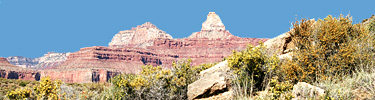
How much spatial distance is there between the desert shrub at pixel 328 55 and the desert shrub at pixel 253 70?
74cm

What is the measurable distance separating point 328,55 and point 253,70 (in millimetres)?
2662

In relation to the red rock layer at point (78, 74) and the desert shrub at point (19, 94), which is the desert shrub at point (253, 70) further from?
the red rock layer at point (78, 74)

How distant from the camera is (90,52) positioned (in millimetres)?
187250

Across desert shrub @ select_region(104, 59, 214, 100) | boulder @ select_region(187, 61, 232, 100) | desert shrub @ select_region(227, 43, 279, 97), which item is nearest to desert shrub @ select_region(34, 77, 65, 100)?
desert shrub @ select_region(104, 59, 214, 100)

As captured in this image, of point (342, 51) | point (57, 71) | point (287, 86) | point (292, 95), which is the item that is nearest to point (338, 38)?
point (342, 51)

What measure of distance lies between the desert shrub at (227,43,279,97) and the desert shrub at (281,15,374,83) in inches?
29.1

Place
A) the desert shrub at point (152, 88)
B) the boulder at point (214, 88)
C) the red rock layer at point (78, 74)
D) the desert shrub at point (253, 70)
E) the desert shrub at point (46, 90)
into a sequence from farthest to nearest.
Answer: the red rock layer at point (78, 74)
the boulder at point (214, 88)
the desert shrub at point (152, 88)
the desert shrub at point (46, 90)
the desert shrub at point (253, 70)

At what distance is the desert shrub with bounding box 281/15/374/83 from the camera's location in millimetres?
9539

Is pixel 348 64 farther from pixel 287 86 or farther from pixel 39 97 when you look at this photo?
pixel 39 97

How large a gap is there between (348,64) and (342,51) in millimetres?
482

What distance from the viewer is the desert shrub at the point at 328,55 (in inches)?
376

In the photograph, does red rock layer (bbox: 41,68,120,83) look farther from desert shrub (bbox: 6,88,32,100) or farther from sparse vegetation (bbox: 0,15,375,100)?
sparse vegetation (bbox: 0,15,375,100)

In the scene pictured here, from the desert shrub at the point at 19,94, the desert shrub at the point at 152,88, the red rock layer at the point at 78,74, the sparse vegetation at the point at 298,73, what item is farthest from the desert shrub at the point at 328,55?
the red rock layer at the point at 78,74

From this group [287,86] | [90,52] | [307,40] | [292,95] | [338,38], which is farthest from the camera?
[90,52]
